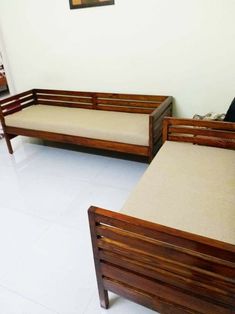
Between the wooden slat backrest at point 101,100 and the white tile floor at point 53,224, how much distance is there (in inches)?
22.6

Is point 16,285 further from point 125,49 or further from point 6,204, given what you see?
point 125,49

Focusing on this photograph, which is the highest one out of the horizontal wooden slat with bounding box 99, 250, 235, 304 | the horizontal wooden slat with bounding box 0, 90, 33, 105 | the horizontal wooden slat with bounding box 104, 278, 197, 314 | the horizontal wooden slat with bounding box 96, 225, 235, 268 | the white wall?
the white wall

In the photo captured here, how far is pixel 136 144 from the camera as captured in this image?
227 centimetres

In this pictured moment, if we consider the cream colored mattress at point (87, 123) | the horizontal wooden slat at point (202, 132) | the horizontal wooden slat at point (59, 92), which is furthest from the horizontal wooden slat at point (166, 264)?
the horizontal wooden slat at point (59, 92)

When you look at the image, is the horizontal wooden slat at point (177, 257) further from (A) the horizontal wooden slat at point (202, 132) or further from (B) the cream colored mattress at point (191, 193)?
(A) the horizontal wooden slat at point (202, 132)

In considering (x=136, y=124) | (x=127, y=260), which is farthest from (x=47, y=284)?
(x=136, y=124)

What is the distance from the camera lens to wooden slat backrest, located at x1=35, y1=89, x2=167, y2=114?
2668mm

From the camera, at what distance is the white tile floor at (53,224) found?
56.8 inches

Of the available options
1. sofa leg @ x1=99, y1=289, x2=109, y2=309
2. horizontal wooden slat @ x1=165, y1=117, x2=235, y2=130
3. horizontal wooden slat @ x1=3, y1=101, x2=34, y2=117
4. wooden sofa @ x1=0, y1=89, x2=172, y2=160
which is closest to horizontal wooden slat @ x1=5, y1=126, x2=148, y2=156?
wooden sofa @ x1=0, y1=89, x2=172, y2=160

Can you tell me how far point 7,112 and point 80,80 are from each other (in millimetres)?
954

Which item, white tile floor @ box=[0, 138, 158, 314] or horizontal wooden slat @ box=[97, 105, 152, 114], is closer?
white tile floor @ box=[0, 138, 158, 314]

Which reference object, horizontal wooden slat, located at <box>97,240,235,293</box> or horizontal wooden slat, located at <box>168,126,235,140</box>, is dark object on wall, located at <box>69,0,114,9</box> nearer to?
horizontal wooden slat, located at <box>168,126,235,140</box>

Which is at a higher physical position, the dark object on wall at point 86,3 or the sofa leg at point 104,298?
the dark object on wall at point 86,3

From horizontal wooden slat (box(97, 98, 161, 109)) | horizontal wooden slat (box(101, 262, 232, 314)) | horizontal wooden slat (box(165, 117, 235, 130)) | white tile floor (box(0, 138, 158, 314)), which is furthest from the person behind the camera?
horizontal wooden slat (box(97, 98, 161, 109))
